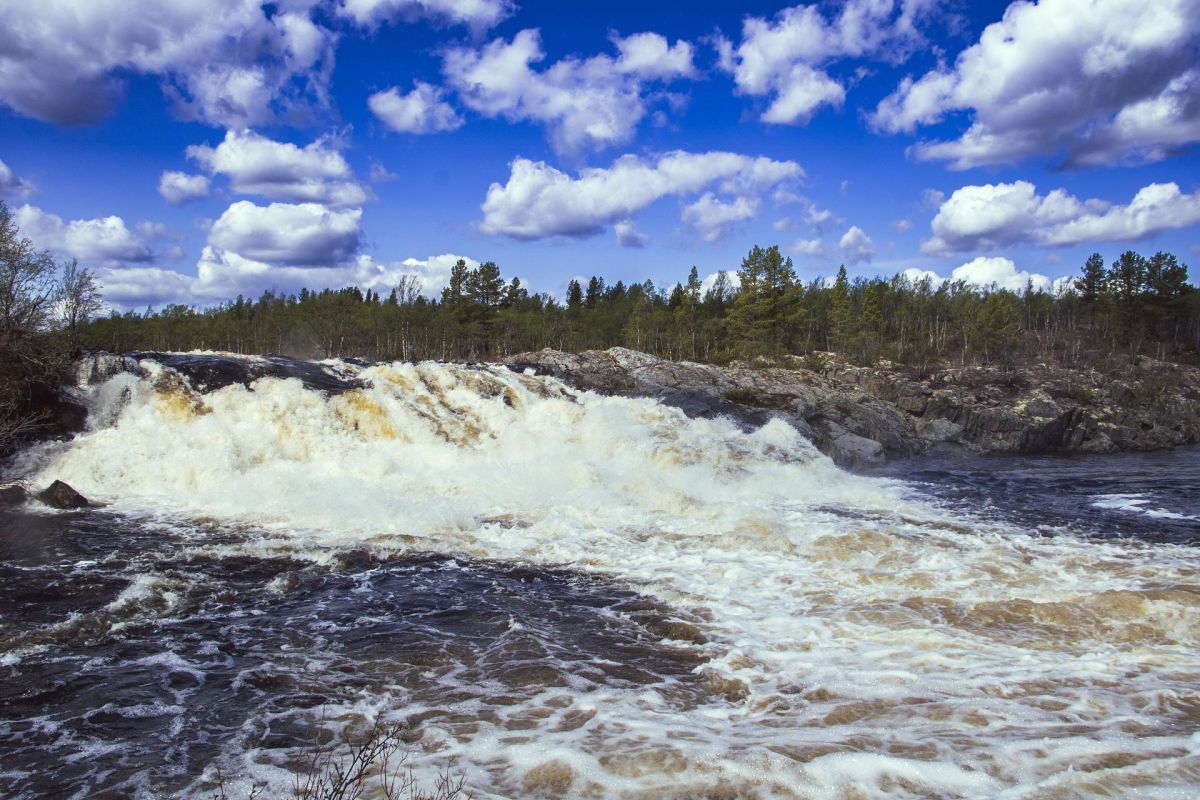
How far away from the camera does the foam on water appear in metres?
5.48

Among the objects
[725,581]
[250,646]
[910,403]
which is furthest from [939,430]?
[250,646]

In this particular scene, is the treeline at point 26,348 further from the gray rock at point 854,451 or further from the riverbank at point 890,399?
the gray rock at point 854,451

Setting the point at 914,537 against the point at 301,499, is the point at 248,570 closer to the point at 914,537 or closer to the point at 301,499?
the point at 301,499

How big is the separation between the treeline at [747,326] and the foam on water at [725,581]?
38.8 meters

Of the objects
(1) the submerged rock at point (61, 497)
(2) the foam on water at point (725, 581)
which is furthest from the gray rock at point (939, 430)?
(1) the submerged rock at point (61, 497)

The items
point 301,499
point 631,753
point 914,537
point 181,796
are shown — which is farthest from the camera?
point 301,499

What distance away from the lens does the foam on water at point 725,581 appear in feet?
18.0

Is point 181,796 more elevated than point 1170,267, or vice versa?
point 1170,267

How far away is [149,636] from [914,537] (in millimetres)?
12409

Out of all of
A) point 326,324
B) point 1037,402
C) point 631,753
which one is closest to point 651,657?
point 631,753

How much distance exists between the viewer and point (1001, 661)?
7.44m

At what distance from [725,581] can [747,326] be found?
49714 millimetres

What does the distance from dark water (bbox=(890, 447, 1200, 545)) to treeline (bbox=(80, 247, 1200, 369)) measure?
27.5m

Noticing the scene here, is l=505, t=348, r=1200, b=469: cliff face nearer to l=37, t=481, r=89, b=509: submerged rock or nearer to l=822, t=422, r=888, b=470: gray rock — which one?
l=822, t=422, r=888, b=470: gray rock
